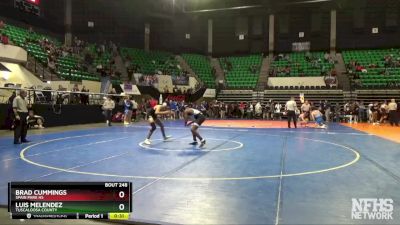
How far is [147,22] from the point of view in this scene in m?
39.2

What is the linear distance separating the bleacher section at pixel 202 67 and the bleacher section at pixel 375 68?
13.4m

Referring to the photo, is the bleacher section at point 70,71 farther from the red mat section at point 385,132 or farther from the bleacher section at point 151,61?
the red mat section at point 385,132

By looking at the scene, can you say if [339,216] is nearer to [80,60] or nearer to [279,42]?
[80,60]

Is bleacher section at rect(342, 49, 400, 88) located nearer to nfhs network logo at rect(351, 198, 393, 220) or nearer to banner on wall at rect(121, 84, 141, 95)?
banner on wall at rect(121, 84, 141, 95)

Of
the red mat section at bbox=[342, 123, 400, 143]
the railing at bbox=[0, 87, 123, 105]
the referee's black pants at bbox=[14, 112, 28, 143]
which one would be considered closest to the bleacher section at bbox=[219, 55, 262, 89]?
the red mat section at bbox=[342, 123, 400, 143]

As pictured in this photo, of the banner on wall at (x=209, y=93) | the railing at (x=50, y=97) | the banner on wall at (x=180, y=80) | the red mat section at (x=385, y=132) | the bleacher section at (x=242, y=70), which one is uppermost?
the bleacher section at (x=242, y=70)

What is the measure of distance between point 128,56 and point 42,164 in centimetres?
2812

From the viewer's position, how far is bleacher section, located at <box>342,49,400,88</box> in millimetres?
31438

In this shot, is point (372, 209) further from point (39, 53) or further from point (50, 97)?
point (39, 53)

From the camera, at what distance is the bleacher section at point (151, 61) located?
35.1m

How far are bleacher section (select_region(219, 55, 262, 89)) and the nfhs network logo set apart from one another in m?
31.0
